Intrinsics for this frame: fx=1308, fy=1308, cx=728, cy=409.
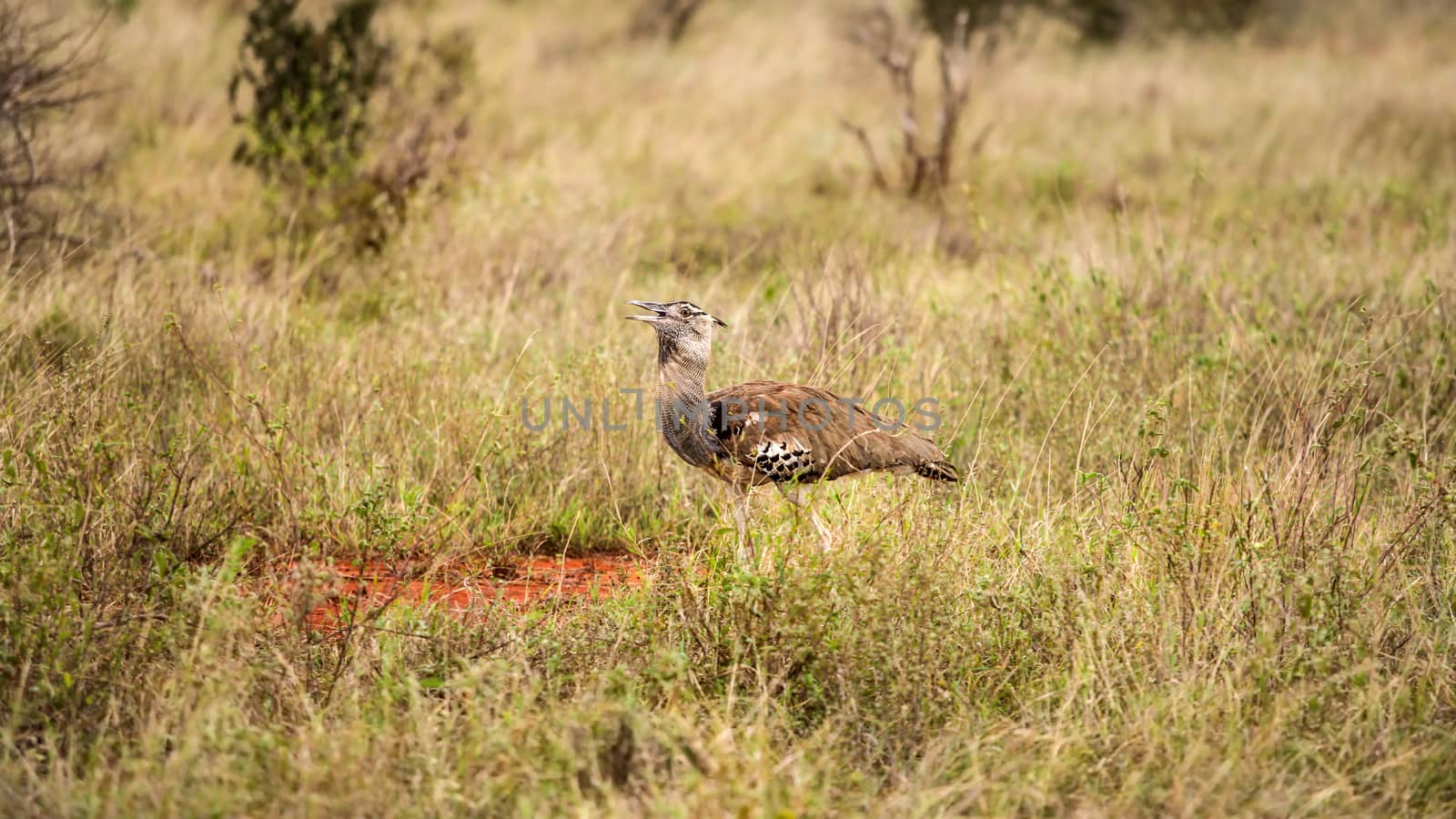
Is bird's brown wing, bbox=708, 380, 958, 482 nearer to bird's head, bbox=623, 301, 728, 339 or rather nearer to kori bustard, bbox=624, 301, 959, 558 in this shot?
kori bustard, bbox=624, 301, 959, 558

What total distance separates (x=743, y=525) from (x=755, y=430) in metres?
0.30

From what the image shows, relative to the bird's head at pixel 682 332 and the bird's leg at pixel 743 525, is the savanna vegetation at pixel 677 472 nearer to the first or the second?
the bird's leg at pixel 743 525

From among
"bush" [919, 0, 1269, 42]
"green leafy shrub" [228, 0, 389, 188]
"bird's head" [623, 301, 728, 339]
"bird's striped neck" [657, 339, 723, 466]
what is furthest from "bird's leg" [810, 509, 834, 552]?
"bush" [919, 0, 1269, 42]

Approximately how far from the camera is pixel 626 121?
10.4 metres

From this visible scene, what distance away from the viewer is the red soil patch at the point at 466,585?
3.71m

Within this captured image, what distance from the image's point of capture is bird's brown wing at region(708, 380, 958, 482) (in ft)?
13.4

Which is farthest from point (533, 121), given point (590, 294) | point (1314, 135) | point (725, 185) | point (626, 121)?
point (1314, 135)

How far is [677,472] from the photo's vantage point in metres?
5.00

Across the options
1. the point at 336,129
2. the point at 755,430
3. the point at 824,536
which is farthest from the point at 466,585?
the point at 336,129

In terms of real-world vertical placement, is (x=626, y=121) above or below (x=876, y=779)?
above

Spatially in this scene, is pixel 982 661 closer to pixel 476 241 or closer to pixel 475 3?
pixel 476 241

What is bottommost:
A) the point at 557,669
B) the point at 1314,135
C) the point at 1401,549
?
the point at 557,669

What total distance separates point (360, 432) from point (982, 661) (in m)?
2.43

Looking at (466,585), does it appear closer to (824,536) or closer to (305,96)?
(824,536)
